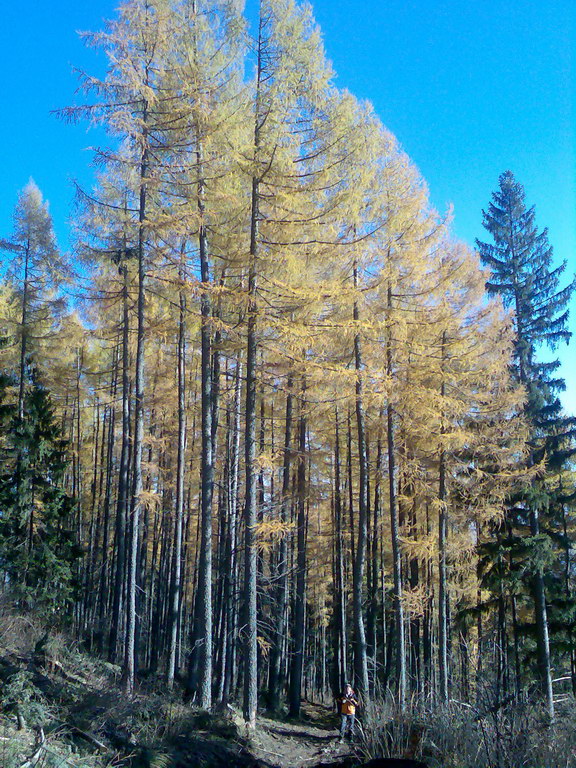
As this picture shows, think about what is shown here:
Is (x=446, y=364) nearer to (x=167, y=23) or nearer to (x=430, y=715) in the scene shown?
(x=430, y=715)

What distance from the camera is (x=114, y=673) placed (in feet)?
40.9

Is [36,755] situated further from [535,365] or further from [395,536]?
[535,365]

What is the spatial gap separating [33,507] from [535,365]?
53.2 feet

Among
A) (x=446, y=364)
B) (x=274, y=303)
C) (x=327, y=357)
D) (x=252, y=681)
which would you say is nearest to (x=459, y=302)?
(x=446, y=364)

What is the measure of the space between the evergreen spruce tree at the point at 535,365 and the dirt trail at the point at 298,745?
22.0 ft

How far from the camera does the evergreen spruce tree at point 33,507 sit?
16.1 m

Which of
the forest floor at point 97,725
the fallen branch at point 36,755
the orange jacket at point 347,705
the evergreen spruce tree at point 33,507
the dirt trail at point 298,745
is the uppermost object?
the evergreen spruce tree at point 33,507

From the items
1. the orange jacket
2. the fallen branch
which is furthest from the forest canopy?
the fallen branch

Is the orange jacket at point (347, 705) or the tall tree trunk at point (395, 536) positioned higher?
the tall tree trunk at point (395, 536)

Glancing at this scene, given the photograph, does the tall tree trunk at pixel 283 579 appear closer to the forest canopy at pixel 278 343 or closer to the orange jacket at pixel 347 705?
the forest canopy at pixel 278 343

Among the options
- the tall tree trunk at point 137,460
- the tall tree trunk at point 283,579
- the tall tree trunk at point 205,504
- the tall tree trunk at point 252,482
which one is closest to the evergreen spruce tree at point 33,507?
the tall tree trunk at point 137,460

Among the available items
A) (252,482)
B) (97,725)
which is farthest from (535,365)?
(97,725)

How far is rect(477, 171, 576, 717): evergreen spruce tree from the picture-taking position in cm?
1698

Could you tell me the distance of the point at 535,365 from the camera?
18484 millimetres
